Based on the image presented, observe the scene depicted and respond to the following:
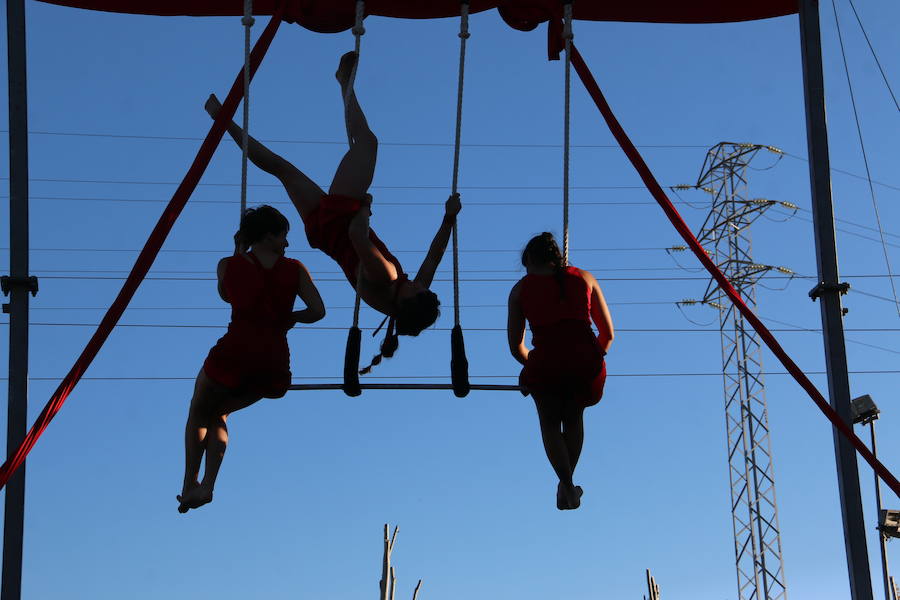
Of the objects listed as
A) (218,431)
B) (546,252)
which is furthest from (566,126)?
(218,431)

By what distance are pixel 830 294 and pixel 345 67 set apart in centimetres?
309

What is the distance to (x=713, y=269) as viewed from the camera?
787cm

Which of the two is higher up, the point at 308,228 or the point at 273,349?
the point at 308,228

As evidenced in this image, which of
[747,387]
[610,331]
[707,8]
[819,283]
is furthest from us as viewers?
[747,387]

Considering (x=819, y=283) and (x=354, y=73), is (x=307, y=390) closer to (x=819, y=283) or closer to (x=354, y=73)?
(x=354, y=73)

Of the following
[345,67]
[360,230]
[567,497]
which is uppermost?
[345,67]

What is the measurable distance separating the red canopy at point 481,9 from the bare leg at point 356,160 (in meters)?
0.62

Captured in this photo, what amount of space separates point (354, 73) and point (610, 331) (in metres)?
2.04

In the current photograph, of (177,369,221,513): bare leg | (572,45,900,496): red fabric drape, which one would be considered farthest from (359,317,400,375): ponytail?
(572,45,900,496): red fabric drape

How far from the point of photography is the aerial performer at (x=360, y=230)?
282 inches

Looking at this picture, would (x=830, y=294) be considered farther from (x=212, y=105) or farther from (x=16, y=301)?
(x=16, y=301)

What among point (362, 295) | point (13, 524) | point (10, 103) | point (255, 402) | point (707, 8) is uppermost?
point (707, 8)

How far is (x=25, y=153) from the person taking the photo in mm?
7207

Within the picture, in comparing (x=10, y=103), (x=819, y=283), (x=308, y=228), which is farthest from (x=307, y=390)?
(x=819, y=283)
